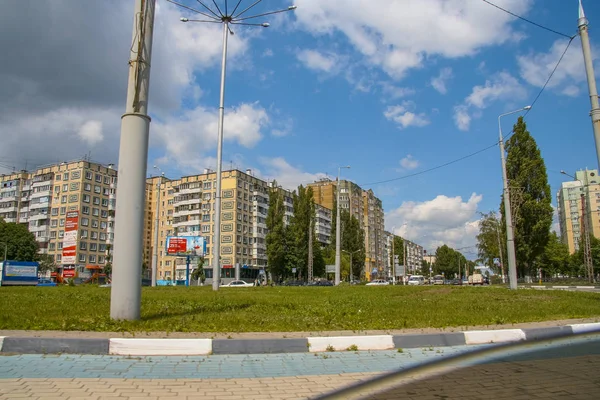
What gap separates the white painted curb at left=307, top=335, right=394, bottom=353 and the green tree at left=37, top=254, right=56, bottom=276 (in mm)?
87626

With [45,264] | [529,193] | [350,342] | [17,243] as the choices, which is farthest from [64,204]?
[350,342]

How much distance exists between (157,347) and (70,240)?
46.2 m

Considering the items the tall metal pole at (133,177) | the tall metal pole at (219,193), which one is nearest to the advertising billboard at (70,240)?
the tall metal pole at (219,193)

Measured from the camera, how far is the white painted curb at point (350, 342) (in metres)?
7.48

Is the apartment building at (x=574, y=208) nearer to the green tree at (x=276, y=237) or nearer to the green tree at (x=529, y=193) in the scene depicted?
the green tree at (x=529, y=193)

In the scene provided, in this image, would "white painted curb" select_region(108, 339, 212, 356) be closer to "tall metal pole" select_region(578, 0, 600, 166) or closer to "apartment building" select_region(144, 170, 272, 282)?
"tall metal pole" select_region(578, 0, 600, 166)

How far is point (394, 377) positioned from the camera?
170 centimetres

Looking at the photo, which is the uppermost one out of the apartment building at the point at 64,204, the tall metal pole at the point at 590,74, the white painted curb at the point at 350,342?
the apartment building at the point at 64,204

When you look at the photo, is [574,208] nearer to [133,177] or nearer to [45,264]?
[45,264]

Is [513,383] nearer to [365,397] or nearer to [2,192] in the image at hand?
[365,397]

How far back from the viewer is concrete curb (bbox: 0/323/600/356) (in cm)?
684

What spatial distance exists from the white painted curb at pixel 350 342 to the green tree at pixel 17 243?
82791mm

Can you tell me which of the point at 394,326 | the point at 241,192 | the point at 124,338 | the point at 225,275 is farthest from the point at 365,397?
the point at 241,192

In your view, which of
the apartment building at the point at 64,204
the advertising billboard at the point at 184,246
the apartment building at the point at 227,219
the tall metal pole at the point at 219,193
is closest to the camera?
the tall metal pole at the point at 219,193
